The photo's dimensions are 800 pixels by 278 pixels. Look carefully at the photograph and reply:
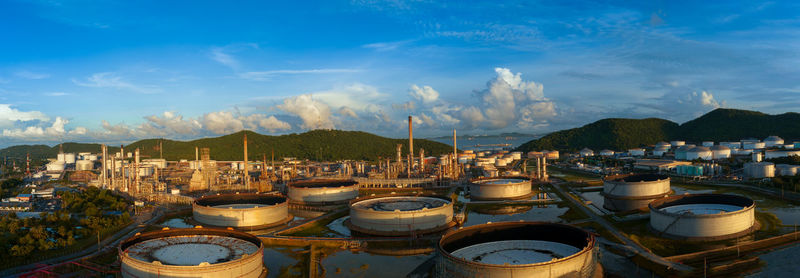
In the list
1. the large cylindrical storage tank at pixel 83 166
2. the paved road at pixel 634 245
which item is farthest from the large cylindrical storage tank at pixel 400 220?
the large cylindrical storage tank at pixel 83 166

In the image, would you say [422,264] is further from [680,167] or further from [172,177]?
[172,177]

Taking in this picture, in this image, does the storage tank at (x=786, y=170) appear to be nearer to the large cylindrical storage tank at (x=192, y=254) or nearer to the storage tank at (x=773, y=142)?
the storage tank at (x=773, y=142)

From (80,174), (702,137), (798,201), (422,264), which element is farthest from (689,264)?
(702,137)

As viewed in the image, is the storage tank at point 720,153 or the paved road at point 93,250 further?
the storage tank at point 720,153

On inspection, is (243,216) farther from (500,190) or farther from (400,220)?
(500,190)

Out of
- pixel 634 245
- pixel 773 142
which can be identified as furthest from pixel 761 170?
pixel 773 142

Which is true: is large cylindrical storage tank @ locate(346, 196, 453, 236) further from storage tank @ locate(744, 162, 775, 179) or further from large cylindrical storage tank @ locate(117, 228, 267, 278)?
storage tank @ locate(744, 162, 775, 179)

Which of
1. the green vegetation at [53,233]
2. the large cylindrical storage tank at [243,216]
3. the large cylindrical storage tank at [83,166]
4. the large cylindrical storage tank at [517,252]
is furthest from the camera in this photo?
the large cylindrical storage tank at [83,166]
